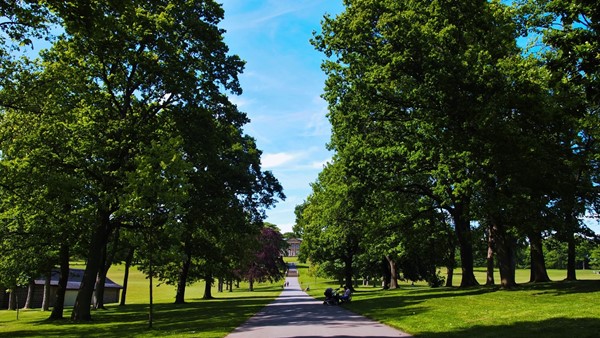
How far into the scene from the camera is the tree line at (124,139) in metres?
18.2

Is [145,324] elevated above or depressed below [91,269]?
below

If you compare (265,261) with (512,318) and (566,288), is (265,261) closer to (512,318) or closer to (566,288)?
(566,288)

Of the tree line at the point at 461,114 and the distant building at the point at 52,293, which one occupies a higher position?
the tree line at the point at 461,114

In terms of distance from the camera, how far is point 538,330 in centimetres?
1044

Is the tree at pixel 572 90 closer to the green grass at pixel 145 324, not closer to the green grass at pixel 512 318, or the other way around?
the green grass at pixel 512 318

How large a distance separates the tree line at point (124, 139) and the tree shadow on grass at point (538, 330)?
1107cm

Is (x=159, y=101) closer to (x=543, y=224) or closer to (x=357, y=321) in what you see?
(x=357, y=321)

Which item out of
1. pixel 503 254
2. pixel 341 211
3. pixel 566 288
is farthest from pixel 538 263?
pixel 341 211

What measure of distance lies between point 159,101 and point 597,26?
19318 mm

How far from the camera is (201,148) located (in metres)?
21.8

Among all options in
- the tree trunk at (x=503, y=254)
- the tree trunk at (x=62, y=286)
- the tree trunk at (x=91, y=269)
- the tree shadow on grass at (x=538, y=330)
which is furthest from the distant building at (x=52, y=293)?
the tree shadow on grass at (x=538, y=330)

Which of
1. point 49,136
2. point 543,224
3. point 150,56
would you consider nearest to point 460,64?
point 543,224

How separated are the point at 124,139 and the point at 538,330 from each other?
59.2ft

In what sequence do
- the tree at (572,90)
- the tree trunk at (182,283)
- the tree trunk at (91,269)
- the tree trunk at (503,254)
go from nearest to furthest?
the tree at (572,90), the tree trunk at (91,269), the tree trunk at (503,254), the tree trunk at (182,283)
